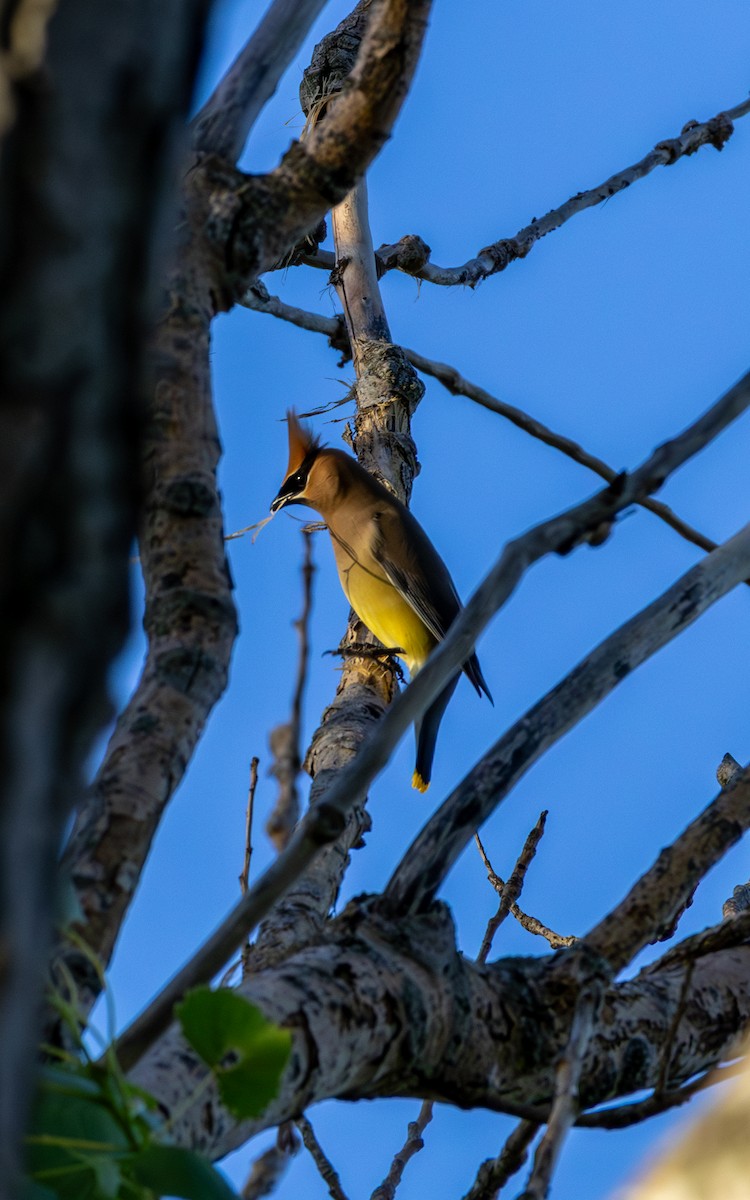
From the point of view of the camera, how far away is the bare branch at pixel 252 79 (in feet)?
6.28

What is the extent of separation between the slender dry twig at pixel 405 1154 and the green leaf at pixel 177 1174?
1.40m

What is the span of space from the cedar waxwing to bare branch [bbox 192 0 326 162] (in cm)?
357

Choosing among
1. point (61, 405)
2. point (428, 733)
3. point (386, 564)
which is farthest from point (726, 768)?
point (61, 405)

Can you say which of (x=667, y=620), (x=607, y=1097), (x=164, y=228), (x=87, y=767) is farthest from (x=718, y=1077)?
(x=164, y=228)

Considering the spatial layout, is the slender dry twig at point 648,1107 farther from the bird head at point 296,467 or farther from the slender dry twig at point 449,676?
the bird head at point 296,467

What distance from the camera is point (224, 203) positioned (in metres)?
1.92

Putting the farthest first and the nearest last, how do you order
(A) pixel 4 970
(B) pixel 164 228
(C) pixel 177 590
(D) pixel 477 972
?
(D) pixel 477 972, (C) pixel 177 590, (B) pixel 164 228, (A) pixel 4 970

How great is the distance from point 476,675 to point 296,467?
1507mm

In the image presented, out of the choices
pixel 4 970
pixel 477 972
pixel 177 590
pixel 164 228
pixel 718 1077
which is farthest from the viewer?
pixel 477 972

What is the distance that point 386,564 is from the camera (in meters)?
6.27

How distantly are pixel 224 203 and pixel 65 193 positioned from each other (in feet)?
4.25

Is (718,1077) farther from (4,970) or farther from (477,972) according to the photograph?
(4,970)

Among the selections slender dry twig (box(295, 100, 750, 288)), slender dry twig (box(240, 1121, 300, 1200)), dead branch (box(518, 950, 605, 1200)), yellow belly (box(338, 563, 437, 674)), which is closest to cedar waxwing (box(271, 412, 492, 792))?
yellow belly (box(338, 563, 437, 674))

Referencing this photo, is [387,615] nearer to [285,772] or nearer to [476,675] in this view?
[476,675]
